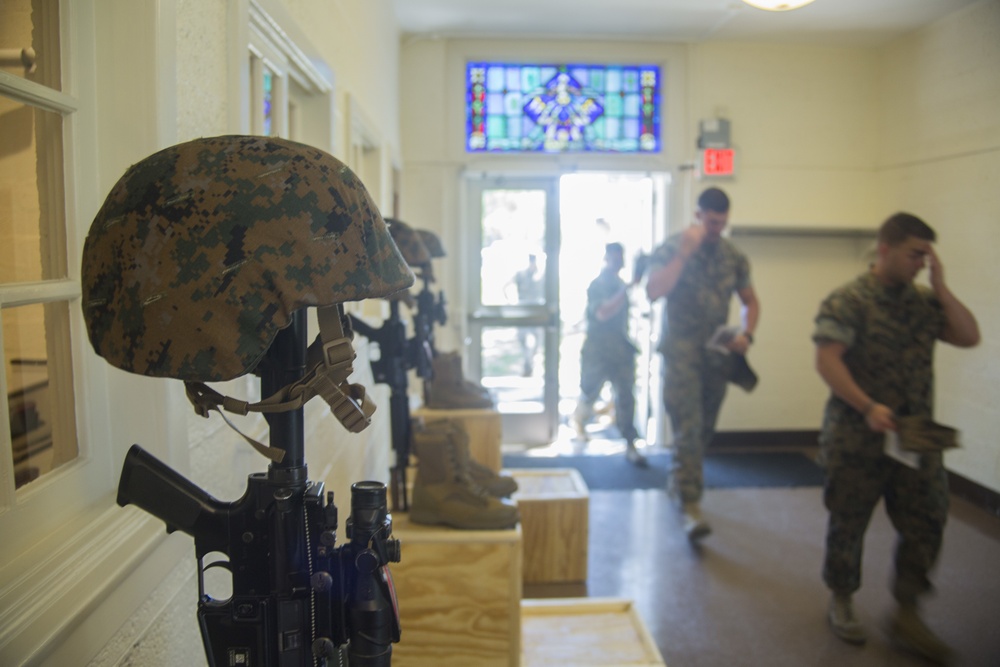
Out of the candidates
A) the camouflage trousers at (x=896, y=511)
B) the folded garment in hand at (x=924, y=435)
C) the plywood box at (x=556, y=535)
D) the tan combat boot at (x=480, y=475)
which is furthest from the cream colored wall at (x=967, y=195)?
the tan combat boot at (x=480, y=475)

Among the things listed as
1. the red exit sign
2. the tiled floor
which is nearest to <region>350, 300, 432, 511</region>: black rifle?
the tiled floor

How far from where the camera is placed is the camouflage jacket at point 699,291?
3643 millimetres

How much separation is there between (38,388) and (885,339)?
93.8 inches

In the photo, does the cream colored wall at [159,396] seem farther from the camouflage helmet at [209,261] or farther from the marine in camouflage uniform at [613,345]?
the marine in camouflage uniform at [613,345]

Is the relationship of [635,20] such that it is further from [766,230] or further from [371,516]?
[371,516]

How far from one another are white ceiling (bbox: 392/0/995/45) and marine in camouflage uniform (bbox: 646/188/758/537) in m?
1.79

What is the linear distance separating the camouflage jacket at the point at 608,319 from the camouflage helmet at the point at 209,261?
14.9 feet

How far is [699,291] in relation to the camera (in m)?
3.67

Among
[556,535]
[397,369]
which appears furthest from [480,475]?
[556,535]

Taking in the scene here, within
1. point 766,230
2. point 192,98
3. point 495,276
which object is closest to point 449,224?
point 495,276

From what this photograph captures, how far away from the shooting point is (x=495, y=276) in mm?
5664

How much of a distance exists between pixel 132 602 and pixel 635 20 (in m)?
4.84

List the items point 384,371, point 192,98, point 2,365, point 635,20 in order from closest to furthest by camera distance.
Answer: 1. point 2,365
2. point 192,98
3. point 384,371
4. point 635,20

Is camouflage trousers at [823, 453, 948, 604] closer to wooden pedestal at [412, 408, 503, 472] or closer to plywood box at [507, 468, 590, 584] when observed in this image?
plywood box at [507, 468, 590, 584]
